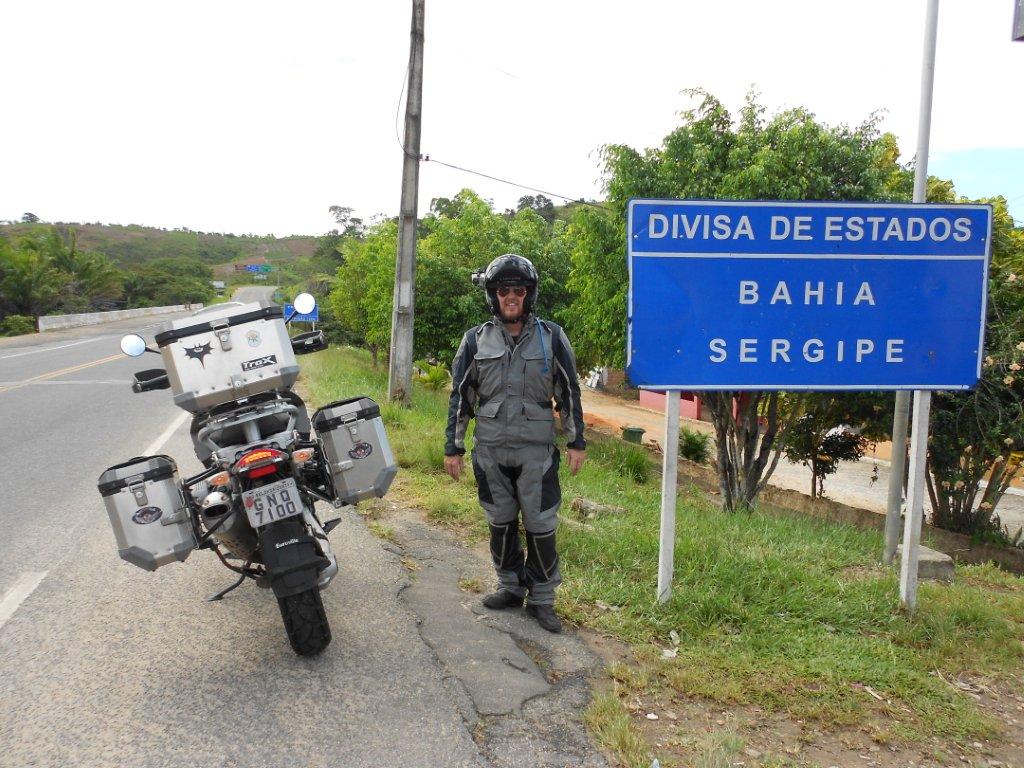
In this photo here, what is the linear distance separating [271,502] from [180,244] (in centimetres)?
14714

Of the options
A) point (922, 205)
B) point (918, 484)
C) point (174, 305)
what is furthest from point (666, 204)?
point (174, 305)

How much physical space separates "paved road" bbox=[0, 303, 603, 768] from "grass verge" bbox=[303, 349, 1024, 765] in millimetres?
564

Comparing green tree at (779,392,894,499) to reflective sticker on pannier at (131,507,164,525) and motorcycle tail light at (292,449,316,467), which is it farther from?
reflective sticker on pannier at (131,507,164,525)

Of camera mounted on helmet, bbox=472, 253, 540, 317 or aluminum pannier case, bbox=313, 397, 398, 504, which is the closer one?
aluminum pannier case, bbox=313, 397, 398, 504

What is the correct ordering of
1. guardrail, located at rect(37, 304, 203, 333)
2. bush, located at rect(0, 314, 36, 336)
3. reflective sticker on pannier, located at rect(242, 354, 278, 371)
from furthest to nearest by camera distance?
guardrail, located at rect(37, 304, 203, 333), bush, located at rect(0, 314, 36, 336), reflective sticker on pannier, located at rect(242, 354, 278, 371)

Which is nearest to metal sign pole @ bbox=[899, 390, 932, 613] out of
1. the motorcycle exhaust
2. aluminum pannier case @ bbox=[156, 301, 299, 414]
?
aluminum pannier case @ bbox=[156, 301, 299, 414]

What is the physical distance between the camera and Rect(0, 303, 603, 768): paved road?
2.87 meters

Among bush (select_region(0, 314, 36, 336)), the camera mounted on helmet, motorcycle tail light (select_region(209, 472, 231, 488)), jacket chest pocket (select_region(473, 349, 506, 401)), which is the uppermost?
the camera mounted on helmet

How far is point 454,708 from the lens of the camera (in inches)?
124

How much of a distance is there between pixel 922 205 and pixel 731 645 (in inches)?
101

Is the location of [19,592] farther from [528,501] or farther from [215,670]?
[528,501]

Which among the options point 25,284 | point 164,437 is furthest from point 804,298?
point 25,284

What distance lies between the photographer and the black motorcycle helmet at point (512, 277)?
398 cm

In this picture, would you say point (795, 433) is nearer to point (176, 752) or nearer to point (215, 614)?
point (215, 614)
